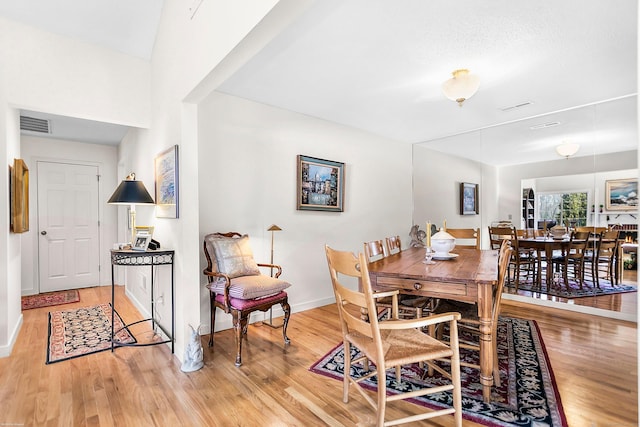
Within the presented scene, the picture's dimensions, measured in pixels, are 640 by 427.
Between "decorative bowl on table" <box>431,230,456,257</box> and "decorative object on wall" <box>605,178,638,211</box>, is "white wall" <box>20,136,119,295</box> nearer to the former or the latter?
"decorative bowl on table" <box>431,230,456,257</box>

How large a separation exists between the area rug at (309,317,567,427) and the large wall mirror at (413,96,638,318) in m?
1.82

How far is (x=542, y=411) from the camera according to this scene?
1.88 metres

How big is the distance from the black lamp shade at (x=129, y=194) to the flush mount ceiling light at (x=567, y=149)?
4733 millimetres

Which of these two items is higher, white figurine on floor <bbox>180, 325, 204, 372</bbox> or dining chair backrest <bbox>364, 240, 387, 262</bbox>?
dining chair backrest <bbox>364, 240, 387, 262</bbox>

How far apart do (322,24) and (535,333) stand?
3.31 metres

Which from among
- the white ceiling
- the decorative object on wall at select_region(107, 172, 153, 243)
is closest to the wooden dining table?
the white ceiling

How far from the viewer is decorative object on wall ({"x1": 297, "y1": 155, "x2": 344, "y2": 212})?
12.9 ft

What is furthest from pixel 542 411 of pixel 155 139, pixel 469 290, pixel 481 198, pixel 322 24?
pixel 155 139

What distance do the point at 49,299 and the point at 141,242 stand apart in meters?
2.91

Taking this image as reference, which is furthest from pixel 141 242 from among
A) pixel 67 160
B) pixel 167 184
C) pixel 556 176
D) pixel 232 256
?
pixel 556 176

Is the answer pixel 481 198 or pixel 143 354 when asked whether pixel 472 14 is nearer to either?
pixel 481 198

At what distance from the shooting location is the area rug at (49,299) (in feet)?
13.8

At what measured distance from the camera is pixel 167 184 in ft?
9.40

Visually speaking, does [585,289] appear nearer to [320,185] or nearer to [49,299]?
[320,185]
